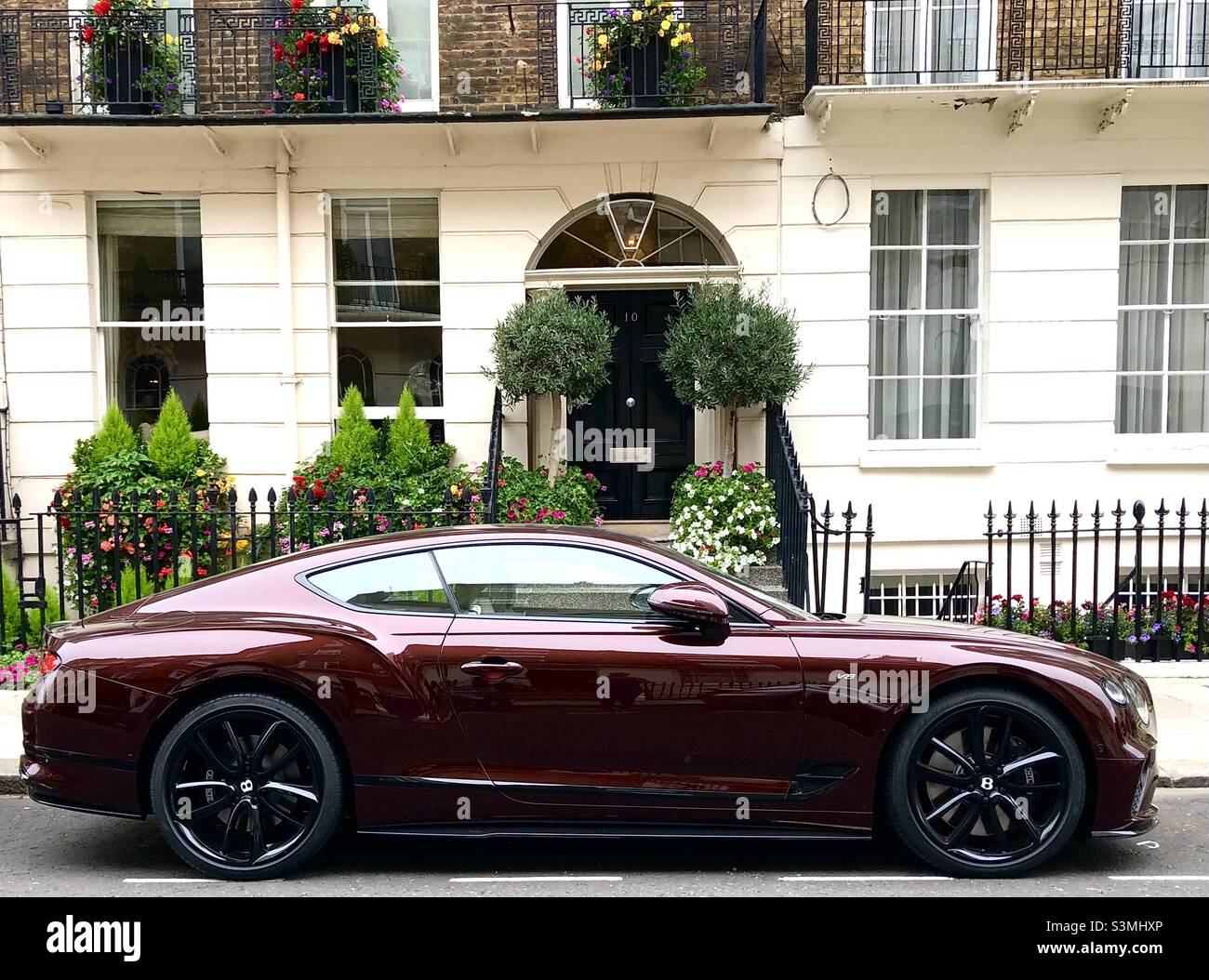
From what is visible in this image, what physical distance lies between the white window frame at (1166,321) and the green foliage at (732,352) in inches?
134

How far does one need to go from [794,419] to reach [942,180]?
2731mm

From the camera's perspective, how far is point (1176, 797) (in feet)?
20.0

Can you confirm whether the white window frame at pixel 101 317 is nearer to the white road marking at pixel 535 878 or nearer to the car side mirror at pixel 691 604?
the white road marking at pixel 535 878

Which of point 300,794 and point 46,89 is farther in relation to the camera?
point 46,89

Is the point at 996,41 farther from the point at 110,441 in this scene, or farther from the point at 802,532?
the point at 110,441

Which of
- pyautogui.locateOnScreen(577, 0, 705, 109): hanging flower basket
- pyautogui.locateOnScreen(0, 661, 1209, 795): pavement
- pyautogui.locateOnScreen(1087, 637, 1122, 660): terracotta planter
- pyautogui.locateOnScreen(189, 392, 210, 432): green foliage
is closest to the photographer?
pyautogui.locateOnScreen(0, 661, 1209, 795): pavement

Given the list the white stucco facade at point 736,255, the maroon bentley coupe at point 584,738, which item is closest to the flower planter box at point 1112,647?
the white stucco facade at point 736,255

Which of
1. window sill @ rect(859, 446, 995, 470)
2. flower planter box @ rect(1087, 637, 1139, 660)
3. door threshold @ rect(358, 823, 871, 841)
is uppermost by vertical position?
window sill @ rect(859, 446, 995, 470)

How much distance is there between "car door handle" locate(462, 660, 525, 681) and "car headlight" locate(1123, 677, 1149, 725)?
2.71 metres

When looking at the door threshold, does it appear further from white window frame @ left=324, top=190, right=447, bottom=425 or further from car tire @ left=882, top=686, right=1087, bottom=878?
white window frame @ left=324, top=190, right=447, bottom=425

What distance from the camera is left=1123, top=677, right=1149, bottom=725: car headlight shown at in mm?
4934

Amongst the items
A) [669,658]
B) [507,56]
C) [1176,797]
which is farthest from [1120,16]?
[669,658]

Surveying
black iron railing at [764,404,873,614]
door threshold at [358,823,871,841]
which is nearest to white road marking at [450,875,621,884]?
door threshold at [358,823,871,841]
